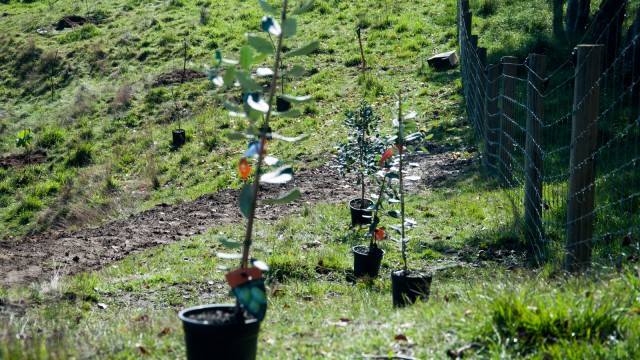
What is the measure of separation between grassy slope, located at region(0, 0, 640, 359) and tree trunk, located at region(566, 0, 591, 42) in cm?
180

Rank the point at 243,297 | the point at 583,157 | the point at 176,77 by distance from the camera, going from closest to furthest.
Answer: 1. the point at 243,297
2. the point at 583,157
3. the point at 176,77

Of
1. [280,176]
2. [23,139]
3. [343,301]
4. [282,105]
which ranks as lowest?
[23,139]

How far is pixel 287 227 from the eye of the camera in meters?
9.77

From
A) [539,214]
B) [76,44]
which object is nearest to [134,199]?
[539,214]

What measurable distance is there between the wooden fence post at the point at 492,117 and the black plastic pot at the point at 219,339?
7367 millimetres

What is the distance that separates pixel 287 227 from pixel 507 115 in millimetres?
3067

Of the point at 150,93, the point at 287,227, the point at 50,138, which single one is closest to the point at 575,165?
the point at 287,227

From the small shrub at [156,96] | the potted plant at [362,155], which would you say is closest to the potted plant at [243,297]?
the potted plant at [362,155]

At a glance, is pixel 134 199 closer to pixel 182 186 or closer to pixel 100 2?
pixel 182 186

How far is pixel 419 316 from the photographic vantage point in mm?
4449

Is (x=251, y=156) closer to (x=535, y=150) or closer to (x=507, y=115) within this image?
(x=535, y=150)

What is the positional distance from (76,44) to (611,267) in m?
22.2

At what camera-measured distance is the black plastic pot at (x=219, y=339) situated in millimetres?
3576

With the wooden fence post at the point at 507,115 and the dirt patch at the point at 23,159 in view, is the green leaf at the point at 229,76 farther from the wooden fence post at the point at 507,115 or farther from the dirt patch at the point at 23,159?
the dirt patch at the point at 23,159
